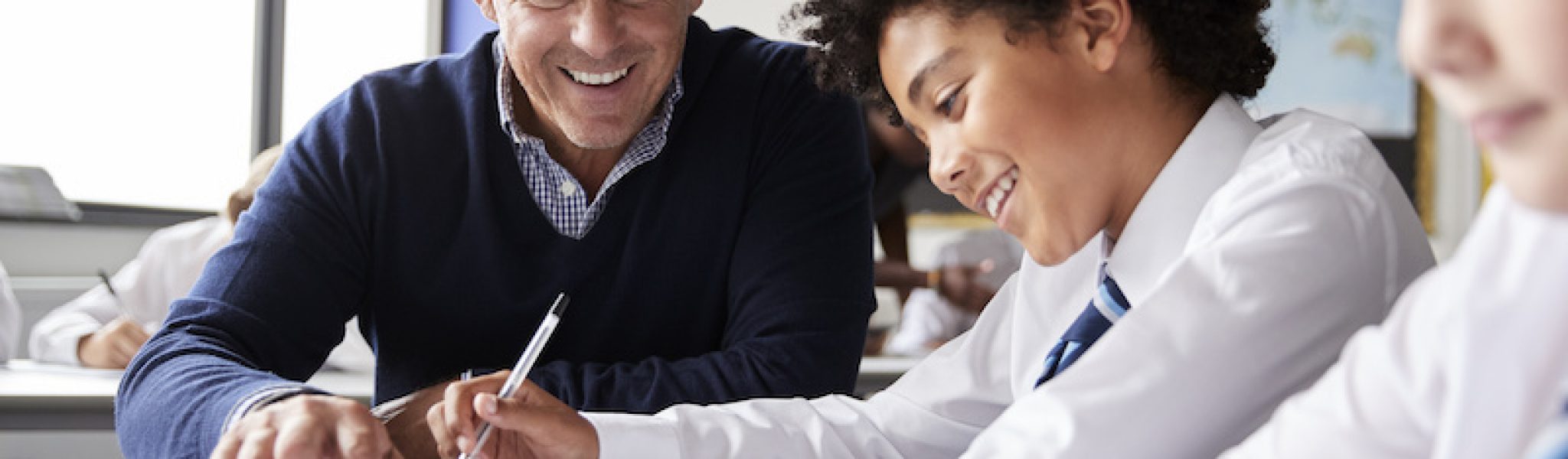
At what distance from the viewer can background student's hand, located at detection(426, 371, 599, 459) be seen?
3.74 feet

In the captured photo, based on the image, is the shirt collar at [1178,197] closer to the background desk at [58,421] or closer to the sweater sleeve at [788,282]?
the sweater sleeve at [788,282]

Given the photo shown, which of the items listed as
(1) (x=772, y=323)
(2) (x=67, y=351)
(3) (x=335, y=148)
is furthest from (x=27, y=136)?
(1) (x=772, y=323)

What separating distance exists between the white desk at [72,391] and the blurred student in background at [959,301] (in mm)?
1591

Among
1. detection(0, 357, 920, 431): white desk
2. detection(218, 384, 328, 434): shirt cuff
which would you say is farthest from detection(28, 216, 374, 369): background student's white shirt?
detection(218, 384, 328, 434): shirt cuff

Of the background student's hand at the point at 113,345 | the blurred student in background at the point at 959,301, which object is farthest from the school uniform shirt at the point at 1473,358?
the blurred student in background at the point at 959,301

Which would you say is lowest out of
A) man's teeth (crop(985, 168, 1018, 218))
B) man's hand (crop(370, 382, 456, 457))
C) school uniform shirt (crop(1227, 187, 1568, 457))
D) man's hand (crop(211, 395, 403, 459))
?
man's hand (crop(370, 382, 456, 457))

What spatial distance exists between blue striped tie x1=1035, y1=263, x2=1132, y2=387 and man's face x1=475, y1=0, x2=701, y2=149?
0.59 metres

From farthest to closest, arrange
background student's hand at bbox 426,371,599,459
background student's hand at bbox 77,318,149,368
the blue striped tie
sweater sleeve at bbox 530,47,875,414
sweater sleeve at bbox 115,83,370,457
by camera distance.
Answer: background student's hand at bbox 77,318,149,368 → sweater sleeve at bbox 530,47,875,414 → sweater sleeve at bbox 115,83,370,457 → background student's hand at bbox 426,371,599,459 → the blue striped tie

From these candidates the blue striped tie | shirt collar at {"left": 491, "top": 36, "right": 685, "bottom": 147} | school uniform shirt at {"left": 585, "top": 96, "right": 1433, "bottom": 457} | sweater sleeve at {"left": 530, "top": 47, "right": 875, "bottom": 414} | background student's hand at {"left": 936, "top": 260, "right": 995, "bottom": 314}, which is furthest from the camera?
background student's hand at {"left": 936, "top": 260, "right": 995, "bottom": 314}

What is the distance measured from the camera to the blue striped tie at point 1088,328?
3.32 feet

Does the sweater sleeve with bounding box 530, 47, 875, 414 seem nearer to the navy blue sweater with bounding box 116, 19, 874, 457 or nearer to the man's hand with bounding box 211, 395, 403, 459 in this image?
the navy blue sweater with bounding box 116, 19, 874, 457

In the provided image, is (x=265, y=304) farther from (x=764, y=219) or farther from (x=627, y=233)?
(x=764, y=219)

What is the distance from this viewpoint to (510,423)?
1.14m

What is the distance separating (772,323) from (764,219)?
115 millimetres
